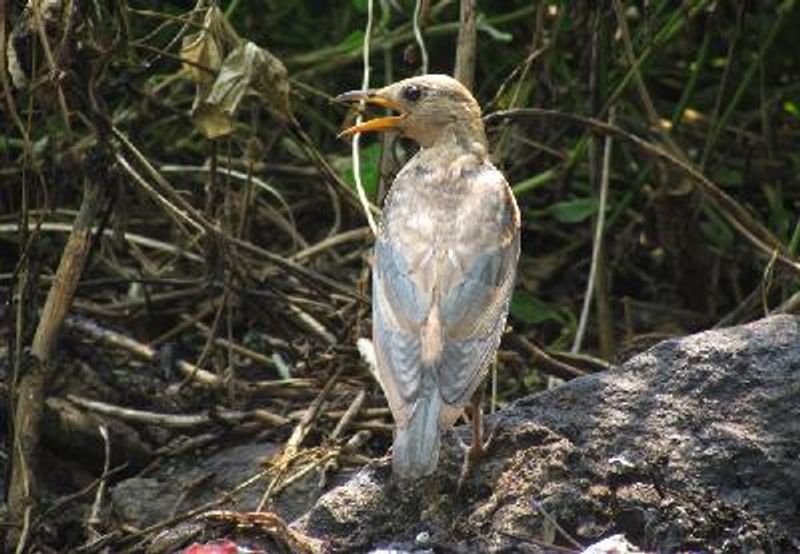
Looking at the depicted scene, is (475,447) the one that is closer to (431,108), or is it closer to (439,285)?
(439,285)

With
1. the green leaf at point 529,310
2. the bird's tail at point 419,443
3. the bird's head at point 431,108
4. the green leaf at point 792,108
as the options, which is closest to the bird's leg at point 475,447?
the bird's tail at point 419,443

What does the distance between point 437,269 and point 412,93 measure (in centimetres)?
115

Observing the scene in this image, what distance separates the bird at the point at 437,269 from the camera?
525cm

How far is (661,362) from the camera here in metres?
5.64

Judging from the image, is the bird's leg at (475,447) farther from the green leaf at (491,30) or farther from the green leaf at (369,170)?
the green leaf at (491,30)

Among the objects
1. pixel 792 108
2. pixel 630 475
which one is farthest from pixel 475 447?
pixel 792 108

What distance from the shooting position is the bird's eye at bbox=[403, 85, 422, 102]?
6762mm

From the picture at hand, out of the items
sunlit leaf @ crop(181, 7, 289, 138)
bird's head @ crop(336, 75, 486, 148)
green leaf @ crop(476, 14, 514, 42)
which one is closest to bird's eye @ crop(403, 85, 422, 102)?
bird's head @ crop(336, 75, 486, 148)

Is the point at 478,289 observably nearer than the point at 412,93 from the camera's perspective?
Yes

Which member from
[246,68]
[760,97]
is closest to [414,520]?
[246,68]

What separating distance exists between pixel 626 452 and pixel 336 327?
7.69 ft

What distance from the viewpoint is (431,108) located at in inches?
266

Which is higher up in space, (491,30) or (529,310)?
(491,30)

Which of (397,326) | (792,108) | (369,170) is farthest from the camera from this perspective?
(792,108)
